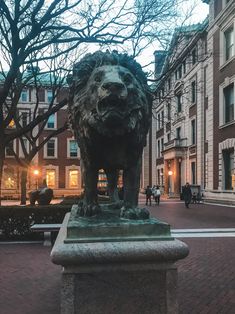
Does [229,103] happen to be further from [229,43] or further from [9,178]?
[9,178]

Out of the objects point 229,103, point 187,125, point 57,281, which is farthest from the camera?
point 187,125

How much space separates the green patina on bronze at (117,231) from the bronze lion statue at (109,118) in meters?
0.30

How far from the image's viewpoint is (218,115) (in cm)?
2953

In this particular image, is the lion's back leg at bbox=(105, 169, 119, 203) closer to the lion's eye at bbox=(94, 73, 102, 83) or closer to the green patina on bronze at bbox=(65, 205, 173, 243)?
the green patina on bronze at bbox=(65, 205, 173, 243)

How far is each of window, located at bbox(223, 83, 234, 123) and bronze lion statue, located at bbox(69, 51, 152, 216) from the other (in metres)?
24.8

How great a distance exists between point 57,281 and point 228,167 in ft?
76.7

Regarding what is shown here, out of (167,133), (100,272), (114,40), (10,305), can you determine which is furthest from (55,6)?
(167,133)

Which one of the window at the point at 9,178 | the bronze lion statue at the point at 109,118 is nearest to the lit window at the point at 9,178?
the window at the point at 9,178

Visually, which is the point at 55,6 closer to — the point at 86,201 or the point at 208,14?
the point at 86,201

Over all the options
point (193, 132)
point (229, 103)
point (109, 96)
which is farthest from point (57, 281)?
point (193, 132)

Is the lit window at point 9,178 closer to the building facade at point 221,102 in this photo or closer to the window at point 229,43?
the building facade at point 221,102

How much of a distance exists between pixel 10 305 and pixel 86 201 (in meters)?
2.37

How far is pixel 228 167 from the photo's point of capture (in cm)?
2808

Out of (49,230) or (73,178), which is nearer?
(49,230)
